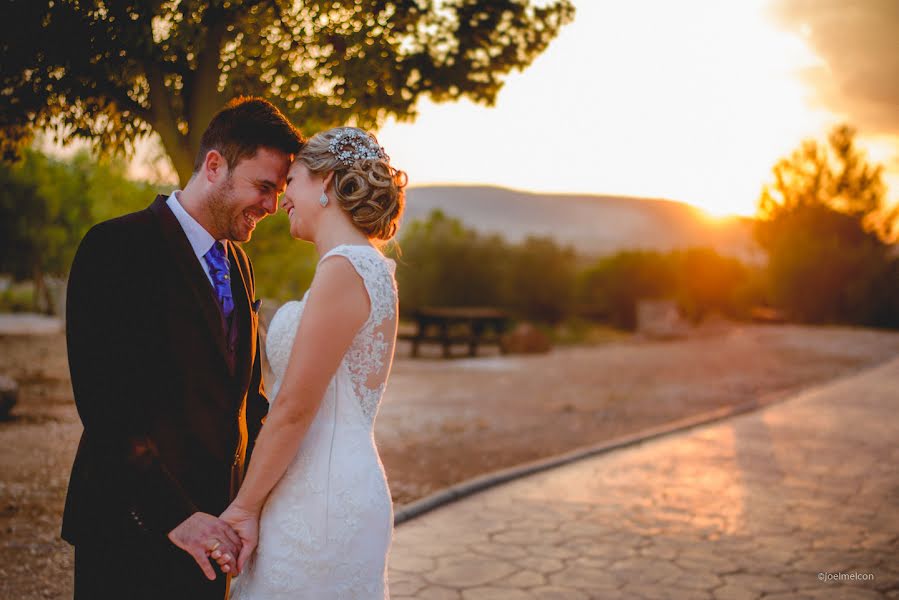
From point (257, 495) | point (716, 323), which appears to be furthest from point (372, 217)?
point (716, 323)

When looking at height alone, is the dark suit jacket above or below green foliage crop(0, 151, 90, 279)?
below

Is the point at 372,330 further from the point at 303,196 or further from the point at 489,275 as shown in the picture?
the point at 489,275

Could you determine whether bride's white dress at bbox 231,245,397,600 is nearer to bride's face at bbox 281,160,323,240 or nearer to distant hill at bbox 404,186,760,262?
bride's face at bbox 281,160,323,240

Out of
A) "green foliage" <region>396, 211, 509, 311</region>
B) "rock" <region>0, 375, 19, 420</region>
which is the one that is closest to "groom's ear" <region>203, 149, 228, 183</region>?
"rock" <region>0, 375, 19, 420</region>

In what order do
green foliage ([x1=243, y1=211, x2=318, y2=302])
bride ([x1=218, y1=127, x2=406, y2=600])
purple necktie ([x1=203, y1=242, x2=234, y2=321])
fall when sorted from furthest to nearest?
green foliage ([x1=243, y1=211, x2=318, y2=302]), purple necktie ([x1=203, y1=242, x2=234, y2=321]), bride ([x1=218, y1=127, x2=406, y2=600])

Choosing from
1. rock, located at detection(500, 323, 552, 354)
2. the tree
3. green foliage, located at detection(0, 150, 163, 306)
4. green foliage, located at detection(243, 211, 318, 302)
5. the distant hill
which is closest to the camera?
the tree

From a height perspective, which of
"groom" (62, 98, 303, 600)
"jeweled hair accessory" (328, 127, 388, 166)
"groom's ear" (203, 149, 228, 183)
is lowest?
"groom" (62, 98, 303, 600)

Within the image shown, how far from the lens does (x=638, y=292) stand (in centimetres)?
3791

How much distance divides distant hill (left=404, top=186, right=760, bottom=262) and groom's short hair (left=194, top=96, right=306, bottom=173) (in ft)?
360

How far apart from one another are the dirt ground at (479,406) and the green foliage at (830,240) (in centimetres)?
1116

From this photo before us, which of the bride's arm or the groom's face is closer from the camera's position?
the bride's arm

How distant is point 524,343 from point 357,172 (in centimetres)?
1987

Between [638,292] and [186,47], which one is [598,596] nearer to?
[186,47]

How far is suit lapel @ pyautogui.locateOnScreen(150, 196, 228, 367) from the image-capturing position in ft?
7.59
